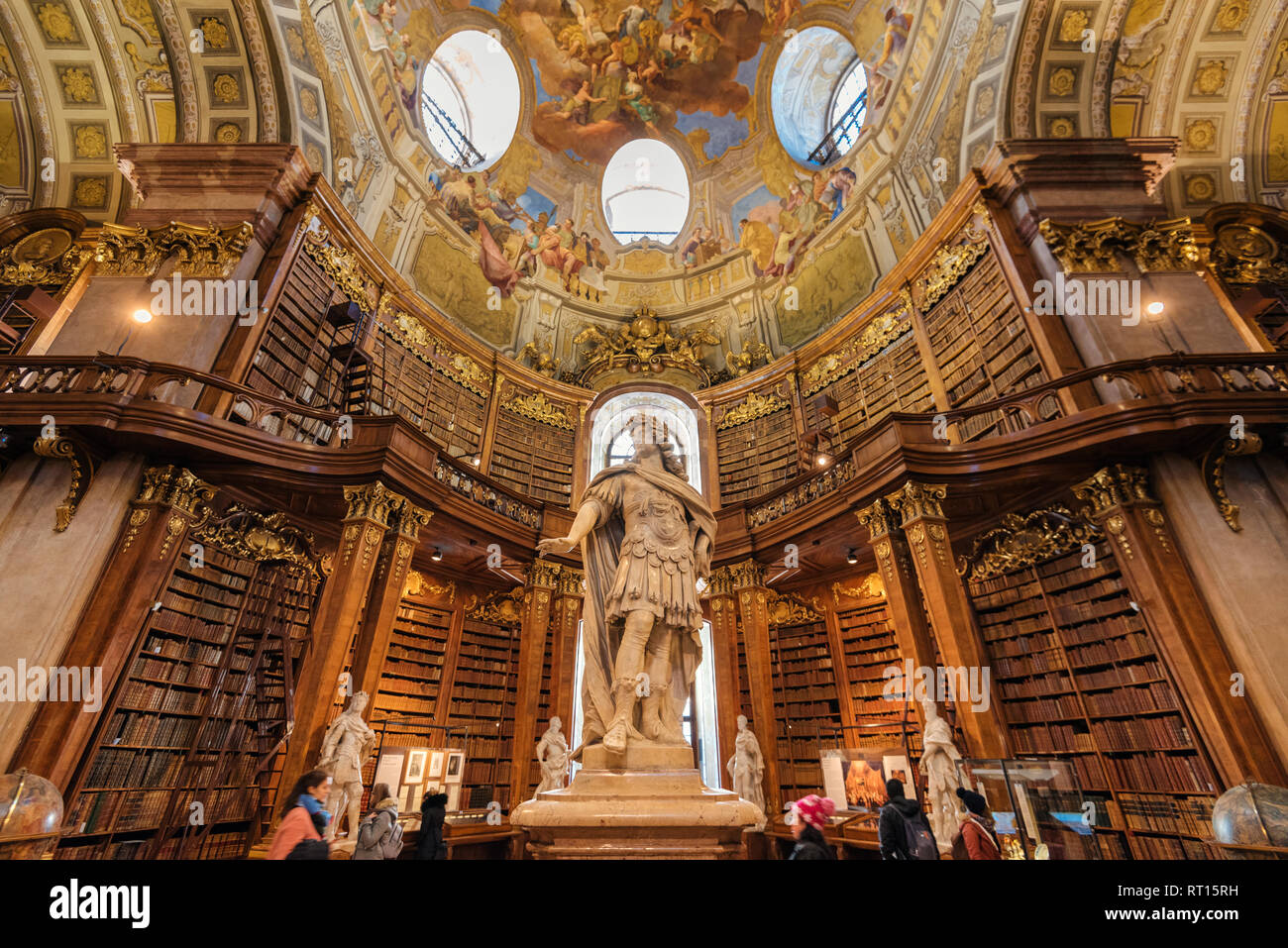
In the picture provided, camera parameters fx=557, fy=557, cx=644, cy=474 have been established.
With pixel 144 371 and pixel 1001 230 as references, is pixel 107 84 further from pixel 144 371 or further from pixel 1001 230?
pixel 1001 230

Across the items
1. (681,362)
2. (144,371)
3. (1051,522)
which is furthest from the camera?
(681,362)

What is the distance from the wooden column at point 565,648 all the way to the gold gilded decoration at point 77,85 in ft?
34.1

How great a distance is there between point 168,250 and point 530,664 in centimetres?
792

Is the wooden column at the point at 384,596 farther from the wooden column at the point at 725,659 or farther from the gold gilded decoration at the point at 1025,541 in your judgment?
the gold gilded decoration at the point at 1025,541

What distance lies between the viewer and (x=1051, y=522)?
6.73 metres

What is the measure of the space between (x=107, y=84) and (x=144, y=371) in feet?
19.4

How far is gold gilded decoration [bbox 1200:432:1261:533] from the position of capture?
5.62m

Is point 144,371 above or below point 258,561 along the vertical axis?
above

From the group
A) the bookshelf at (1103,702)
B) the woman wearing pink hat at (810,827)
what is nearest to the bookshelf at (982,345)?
the bookshelf at (1103,702)

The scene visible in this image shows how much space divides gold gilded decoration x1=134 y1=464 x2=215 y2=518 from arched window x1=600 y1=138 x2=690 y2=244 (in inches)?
454

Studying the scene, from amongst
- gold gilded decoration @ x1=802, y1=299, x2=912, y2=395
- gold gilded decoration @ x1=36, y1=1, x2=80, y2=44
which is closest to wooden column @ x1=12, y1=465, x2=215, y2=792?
gold gilded decoration @ x1=36, y1=1, x2=80, y2=44

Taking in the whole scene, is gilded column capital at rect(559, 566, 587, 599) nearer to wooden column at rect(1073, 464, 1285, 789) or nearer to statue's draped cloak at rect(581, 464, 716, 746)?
statue's draped cloak at rect(581, 464, 716, 746)

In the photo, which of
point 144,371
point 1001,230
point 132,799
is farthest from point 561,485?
point 1001,230
